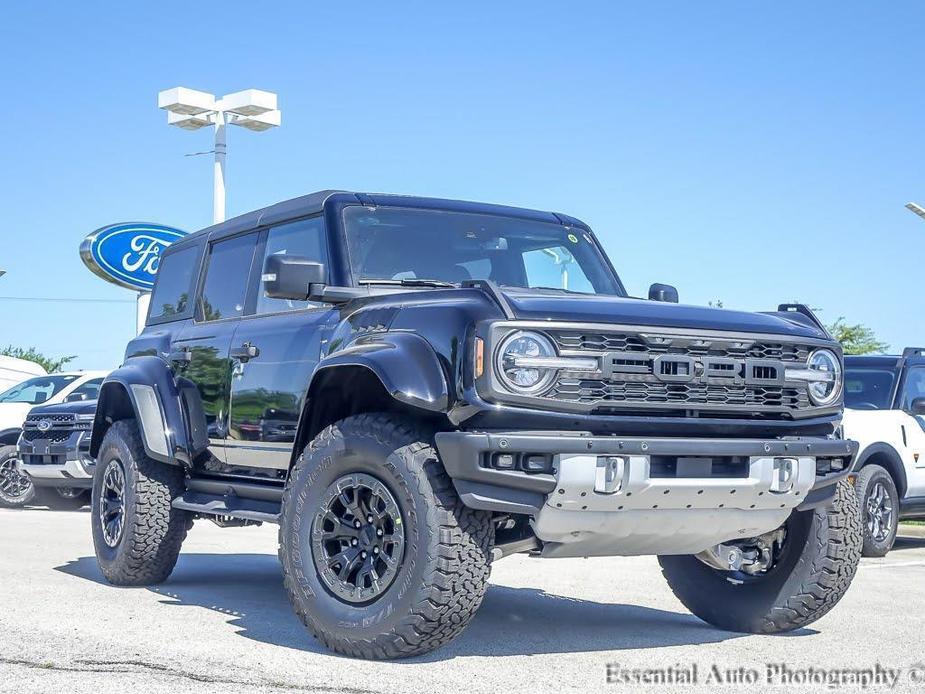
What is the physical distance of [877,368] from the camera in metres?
12.6

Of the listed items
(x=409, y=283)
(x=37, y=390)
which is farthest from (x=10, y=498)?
(x=409, y=283)

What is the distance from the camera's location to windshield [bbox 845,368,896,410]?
12.3m

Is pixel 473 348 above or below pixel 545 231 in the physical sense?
below

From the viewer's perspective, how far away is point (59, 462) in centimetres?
1515

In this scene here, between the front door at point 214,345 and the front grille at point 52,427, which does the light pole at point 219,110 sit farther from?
the front door at point 214,345

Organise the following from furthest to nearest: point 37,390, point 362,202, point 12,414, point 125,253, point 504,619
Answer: point 125,253 → point 37,390 → point 12,414 → point 362,202 → point 504,619

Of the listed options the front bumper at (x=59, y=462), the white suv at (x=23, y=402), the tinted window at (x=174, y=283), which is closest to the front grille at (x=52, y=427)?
the front bumper at (x=59, y=462)

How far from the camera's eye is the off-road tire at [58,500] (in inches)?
655

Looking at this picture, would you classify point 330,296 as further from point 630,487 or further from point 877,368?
point 877,368

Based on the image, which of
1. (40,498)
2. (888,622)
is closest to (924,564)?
(888,622)

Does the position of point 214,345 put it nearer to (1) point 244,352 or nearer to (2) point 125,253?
(1) point 244,352

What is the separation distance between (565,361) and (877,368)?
8232 mm

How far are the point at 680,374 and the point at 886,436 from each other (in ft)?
23.1

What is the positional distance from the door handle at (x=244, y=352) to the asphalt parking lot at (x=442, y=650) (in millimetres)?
1322
